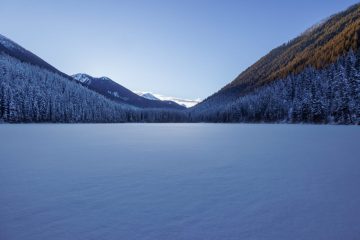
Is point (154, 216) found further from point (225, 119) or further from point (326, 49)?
point (326, 49)

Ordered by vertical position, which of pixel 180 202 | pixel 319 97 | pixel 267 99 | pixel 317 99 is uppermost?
pixel 267 99

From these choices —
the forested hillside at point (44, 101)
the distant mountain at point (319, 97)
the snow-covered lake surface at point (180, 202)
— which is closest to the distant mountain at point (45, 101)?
the forested hillside at point (44, 101)

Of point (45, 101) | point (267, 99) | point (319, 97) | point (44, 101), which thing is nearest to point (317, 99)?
point (319, 97)

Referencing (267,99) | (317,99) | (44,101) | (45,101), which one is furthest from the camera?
(267,99)

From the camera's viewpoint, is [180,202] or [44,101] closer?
[180,202]

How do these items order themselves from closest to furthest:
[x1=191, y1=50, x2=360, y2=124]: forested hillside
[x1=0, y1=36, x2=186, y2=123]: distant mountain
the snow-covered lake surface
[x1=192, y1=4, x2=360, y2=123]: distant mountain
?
1. the snow-covered lake surface
2. [x1=191, y1=50, x2=360, y2=124]: forested hillside
3. [x1=192, y1=4, x2=360, y2=123]: distant mountain
4. [x1=0, y1=36, x2=186, y2=123]: distant mountain

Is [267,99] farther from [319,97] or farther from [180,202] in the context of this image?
[180,202]

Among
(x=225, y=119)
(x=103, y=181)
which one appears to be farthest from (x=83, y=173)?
(x=225, y=119)

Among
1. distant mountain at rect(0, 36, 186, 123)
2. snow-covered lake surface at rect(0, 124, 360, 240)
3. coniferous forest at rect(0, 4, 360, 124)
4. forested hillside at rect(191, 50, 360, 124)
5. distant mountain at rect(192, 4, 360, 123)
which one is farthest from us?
distant mountain at rect(0, 36, 186, 123)

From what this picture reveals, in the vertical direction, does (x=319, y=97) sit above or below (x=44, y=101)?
above

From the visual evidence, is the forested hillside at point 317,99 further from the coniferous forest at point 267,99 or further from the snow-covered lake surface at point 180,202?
the snow-covered lake surface at point 180,202

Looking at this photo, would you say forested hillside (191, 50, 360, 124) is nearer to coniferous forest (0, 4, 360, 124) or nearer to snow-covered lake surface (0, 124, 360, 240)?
coniferous forest (0, 4, 360, 124)

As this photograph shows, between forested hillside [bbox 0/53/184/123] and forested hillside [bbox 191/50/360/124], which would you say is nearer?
forested hillside [bbox 191/50/360/124]

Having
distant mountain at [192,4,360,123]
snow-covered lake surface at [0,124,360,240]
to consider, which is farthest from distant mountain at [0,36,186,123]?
snow-covered lake surface at [0,124,360,240]
